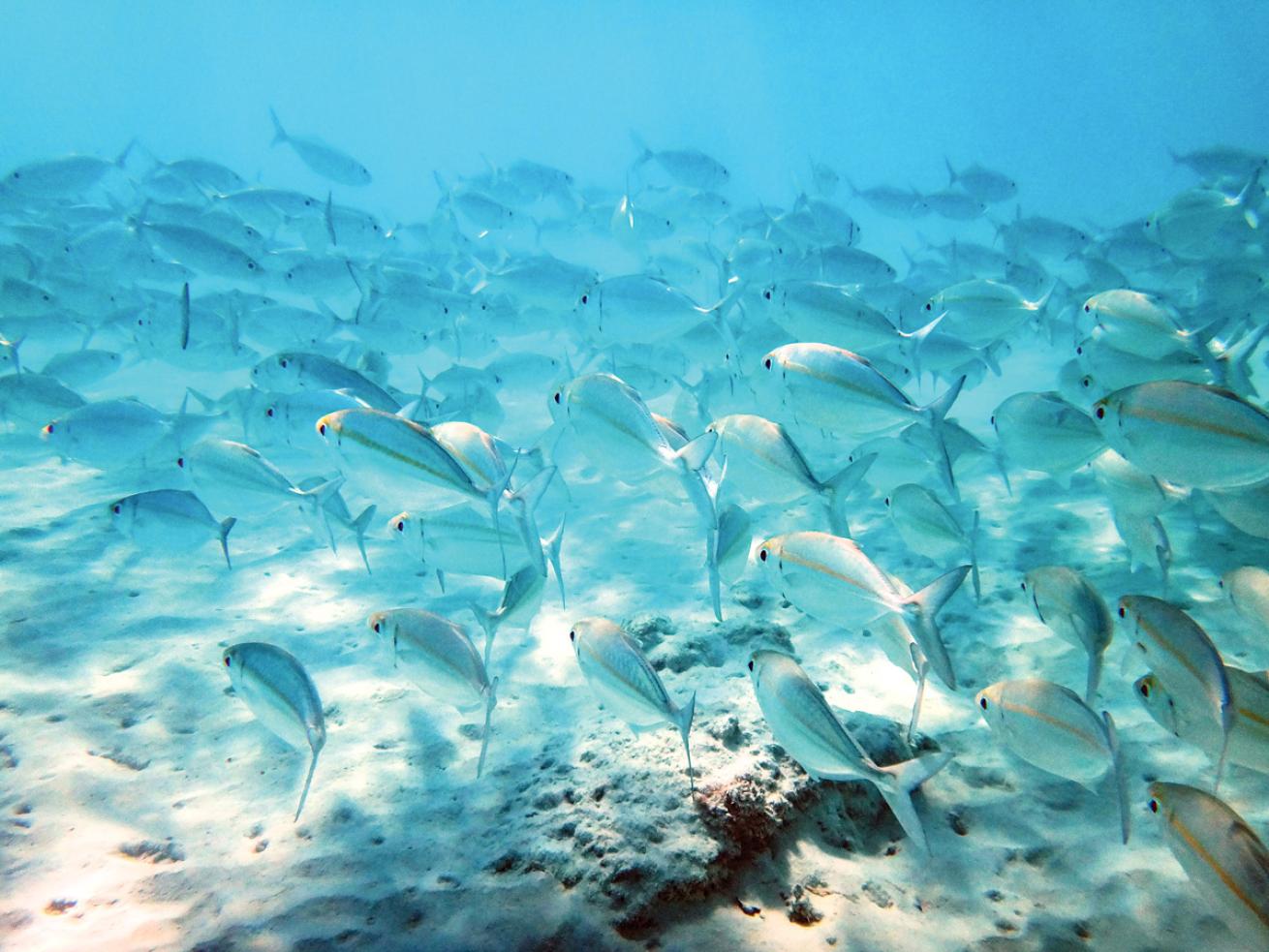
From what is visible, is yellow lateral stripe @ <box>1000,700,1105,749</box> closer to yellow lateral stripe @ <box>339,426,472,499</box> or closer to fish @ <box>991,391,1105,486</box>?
fish @ <box>991,391,1105,486</box>

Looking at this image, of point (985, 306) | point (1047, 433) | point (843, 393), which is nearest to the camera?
point (843, 393)

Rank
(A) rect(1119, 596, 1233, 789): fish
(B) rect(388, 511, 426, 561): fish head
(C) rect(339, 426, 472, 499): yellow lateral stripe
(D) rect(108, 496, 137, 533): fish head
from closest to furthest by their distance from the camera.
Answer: (A) rect(1119, 596, 1233, 789): fish, (C) rect(339, 426, 472, 499): yellow lateral stripe, (B) rect(388, 511, 426, 561): fish head, (D) rect(108, 496, 137, 533): fish head

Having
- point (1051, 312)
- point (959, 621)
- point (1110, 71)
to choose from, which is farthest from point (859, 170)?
point (959, 621)

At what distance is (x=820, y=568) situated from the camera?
7.93 ft

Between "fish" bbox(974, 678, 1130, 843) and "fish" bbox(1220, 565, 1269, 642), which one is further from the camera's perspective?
"fish" bbox(1220, 565, 1269, 642)

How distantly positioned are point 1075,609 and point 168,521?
4.57m

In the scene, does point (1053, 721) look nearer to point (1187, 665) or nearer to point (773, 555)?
point (1187, 665)

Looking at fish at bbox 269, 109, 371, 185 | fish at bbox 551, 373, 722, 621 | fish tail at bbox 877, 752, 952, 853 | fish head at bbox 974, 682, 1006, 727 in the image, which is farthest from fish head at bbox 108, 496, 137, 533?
fish at bbox 269, 109, 371, 185

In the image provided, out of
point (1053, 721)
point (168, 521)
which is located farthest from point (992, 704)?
point (168, 521)

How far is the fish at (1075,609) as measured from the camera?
252 centimetres

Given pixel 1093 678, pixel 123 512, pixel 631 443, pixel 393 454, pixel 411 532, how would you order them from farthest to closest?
pixel 123 512 → pixel 411 532 → pixel 631 443 → pixel 393 454 → pixel 1093 678

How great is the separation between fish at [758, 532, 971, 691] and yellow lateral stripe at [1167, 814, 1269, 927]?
2.42ft

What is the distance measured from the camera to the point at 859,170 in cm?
6556

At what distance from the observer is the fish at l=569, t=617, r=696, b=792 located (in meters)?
2.21
